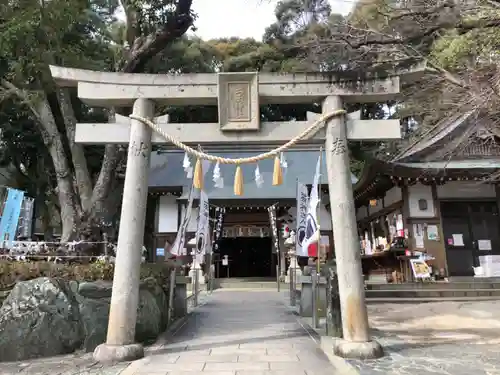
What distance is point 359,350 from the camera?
215 inches

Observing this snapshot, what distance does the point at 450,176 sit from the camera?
47.0ft

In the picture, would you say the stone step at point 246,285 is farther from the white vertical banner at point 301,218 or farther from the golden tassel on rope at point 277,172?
the golden tassel on rope at point 277,172

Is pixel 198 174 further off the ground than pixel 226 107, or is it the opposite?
pixel 226 107

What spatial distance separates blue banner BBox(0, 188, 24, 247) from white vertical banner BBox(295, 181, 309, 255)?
23.7ft

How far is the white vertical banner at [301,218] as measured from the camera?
8.52 meters

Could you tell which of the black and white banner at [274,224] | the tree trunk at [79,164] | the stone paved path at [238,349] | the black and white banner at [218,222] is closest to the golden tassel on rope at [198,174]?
the stone paved path at [238,349]

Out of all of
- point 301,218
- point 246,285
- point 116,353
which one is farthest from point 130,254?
point 246,285

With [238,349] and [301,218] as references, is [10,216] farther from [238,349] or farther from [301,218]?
[238,349]

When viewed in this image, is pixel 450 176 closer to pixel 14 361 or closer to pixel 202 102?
pixel 202 102

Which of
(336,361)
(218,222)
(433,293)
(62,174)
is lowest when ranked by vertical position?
(336,361)

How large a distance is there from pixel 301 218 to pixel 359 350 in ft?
13.7

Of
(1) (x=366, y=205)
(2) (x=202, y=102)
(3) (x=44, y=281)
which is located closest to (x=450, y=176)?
(1) (x=366, y=205)

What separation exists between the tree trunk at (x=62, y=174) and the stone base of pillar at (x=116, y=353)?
477 centimetres

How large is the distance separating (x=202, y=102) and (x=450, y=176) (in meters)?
11.1
